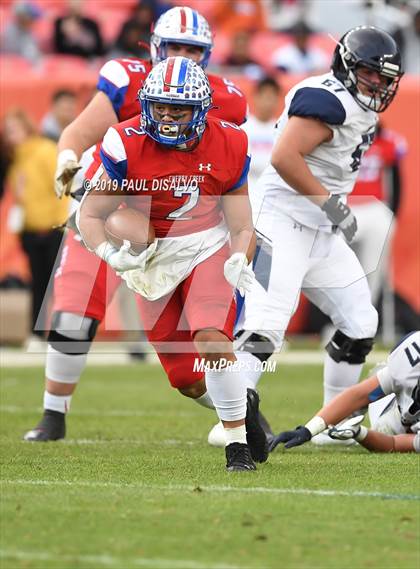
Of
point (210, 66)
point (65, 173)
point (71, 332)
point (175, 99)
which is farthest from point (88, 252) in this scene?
point (210, 66)

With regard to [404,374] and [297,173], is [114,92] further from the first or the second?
[404,374]

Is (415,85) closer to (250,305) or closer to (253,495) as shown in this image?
(250,305)

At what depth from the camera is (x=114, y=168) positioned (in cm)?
525

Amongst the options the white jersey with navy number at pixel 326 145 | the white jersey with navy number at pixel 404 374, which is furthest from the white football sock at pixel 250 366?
the white jersey with navy number at pixel 326 145

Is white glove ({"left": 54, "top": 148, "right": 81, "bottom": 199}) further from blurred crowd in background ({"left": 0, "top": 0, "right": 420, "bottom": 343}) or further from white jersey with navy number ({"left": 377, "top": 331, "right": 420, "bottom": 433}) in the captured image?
blurred crowd in background ({"left": 0, "top": 0, "right": 420, "bottom": 343})

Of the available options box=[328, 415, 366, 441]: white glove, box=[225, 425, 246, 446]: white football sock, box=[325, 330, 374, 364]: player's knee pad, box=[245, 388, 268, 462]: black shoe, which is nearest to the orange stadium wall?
box=[325, 330, 374, 364]: player's knee pad

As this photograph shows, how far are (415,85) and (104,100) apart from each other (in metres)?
6.28

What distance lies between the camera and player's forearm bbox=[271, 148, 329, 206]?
19.8ft

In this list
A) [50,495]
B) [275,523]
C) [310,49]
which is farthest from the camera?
[310,49]

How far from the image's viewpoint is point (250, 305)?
6.17 m

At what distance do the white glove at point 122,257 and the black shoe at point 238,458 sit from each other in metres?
0.79

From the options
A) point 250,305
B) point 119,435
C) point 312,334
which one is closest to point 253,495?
point 250,305

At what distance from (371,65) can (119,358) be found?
19.4 ft

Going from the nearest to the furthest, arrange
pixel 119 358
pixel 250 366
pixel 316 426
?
pixel 316 426, pixel 250 366, pixel 119 358
